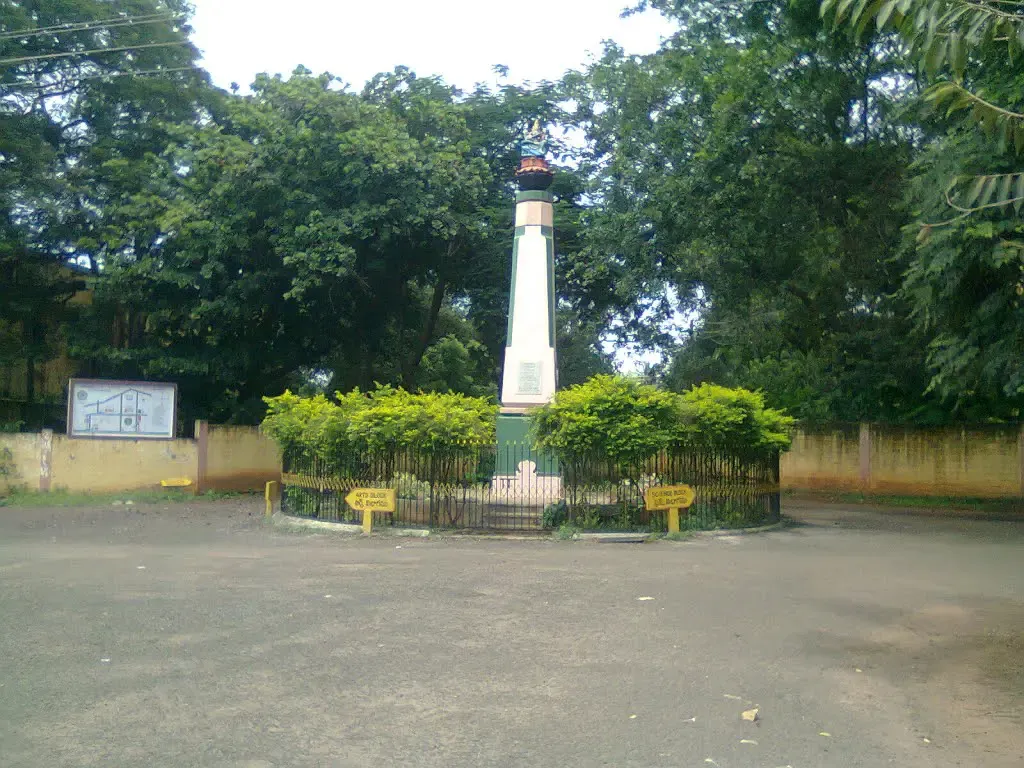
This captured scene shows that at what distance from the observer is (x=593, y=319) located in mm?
28828

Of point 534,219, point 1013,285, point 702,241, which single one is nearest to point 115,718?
point 534,219

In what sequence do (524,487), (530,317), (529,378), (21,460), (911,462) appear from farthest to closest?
(911,462), (21,460), (530,317), (529,378), (524,487)

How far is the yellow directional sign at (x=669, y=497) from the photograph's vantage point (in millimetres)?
13742

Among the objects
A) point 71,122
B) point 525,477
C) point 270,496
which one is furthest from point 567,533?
point 71,122

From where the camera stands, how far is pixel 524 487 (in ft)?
48.2

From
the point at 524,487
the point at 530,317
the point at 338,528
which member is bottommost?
the point at 338,528

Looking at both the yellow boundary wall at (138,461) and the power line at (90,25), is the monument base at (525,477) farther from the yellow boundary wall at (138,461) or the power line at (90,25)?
the power line at (90,25)

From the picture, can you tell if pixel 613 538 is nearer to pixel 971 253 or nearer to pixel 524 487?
pixel 524 487

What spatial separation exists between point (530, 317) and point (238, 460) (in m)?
9.85

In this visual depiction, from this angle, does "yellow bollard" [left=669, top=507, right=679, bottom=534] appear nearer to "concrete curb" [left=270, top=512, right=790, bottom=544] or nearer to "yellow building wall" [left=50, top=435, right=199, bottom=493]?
"concrete curb" [left=270, top=512, right=790, bottom=544]

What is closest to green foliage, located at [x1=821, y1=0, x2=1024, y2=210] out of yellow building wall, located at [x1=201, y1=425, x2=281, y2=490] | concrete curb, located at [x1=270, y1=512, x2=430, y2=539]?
concrete curb, located at [x1=270, y1=512, x2=430, y2=539]

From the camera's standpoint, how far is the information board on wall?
21.0 meters

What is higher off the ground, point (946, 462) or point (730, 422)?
point (730, 422)

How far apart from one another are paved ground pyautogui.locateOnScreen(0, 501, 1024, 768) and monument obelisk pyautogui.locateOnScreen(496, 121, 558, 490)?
205 inches
